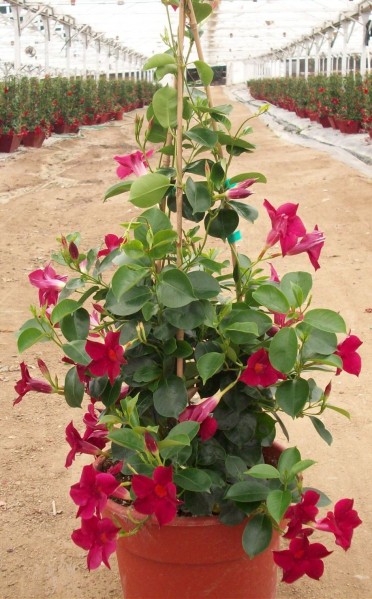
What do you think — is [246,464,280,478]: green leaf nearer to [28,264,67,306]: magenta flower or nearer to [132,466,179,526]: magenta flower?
[132,466,179,526]: magenta flower

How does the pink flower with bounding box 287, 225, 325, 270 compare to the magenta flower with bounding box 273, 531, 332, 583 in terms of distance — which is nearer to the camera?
the magenta flower with bounding box 273, 531, 332, 583

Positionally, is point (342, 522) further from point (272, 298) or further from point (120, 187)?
point (120, 187)

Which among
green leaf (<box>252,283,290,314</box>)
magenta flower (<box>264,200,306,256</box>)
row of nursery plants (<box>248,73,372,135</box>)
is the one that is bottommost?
green leaf (<box>252,283,290,314</box>)

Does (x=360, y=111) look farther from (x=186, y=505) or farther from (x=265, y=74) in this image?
(x=265, y=74)

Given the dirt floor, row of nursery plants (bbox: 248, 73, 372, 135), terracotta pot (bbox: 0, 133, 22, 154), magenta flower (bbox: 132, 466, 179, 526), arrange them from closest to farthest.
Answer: magenta flower (bbox: 132, 466, 179, 526), the dirt floor, terracotta pot (bbox: 0, 133, 22, 154), row of nursery plants (bbox: 248, 73, 372, 135)

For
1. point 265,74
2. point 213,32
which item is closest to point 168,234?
point 213,32

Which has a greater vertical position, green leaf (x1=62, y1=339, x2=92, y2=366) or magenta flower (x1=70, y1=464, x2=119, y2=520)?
green leaf (x1=62, y1=339, x2=92, y2=366)

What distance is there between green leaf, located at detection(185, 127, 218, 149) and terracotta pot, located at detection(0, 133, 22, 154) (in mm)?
10438

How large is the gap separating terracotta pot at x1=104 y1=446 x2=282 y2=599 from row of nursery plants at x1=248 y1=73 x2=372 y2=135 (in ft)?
33.2

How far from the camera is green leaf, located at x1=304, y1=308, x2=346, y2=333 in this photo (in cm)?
137

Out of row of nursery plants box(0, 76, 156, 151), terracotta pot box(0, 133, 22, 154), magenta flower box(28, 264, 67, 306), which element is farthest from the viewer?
row of nursery plants box(0, 76, 156, 151)

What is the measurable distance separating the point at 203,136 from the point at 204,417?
1.89 feet

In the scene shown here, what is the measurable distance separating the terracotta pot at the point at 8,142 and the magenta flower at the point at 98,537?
1069cm

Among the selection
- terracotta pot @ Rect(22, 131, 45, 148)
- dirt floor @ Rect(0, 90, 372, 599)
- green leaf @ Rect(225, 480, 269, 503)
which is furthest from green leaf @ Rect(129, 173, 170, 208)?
terracotta pot @ Rect(22, 131, 45, 148)
